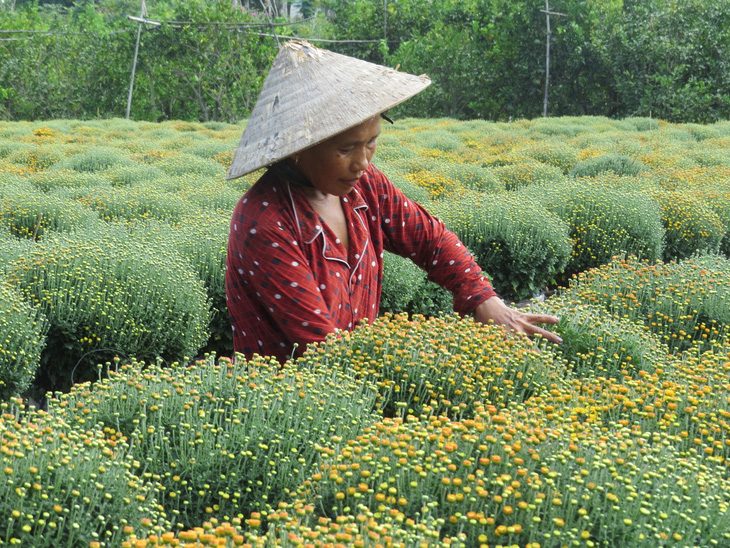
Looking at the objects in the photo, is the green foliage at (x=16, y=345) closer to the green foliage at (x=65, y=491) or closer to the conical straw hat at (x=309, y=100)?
the conical straw hat at (x=309, y=100)

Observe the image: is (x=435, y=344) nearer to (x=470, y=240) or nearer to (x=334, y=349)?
(x=334, y=349)

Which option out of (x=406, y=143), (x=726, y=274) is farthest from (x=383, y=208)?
(x=406, y=143)

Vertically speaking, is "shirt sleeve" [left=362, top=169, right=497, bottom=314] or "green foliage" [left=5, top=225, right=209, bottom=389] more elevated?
"shirt sleeve" [left=362, top=169, right=497, bottom=314]

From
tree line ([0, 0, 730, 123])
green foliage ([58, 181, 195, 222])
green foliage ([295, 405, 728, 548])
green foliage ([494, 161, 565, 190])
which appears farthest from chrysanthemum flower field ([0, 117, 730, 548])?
tree line ([0, 0, 730, 123])

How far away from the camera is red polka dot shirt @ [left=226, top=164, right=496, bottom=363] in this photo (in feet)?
8.86

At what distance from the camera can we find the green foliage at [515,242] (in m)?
6.31

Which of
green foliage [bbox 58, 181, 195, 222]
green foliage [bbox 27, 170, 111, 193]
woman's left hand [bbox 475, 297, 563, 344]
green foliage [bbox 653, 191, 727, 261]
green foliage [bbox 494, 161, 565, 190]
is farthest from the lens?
green foliage [bbox 494, 161, 565, 190]

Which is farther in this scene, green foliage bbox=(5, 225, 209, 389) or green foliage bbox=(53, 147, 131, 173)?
green foliage bbox=(53, 147, 131, 173)

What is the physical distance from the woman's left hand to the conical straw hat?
33.9 inches

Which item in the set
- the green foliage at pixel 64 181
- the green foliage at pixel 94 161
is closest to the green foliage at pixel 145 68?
the green foliage at pixel 94 161

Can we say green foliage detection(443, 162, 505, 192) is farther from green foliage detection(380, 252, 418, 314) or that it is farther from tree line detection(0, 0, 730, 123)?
tree line detection(0, 0, 730, 123)

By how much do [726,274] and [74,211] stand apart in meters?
4.90

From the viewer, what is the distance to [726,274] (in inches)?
176

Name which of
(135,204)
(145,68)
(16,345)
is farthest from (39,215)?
(145,68)
